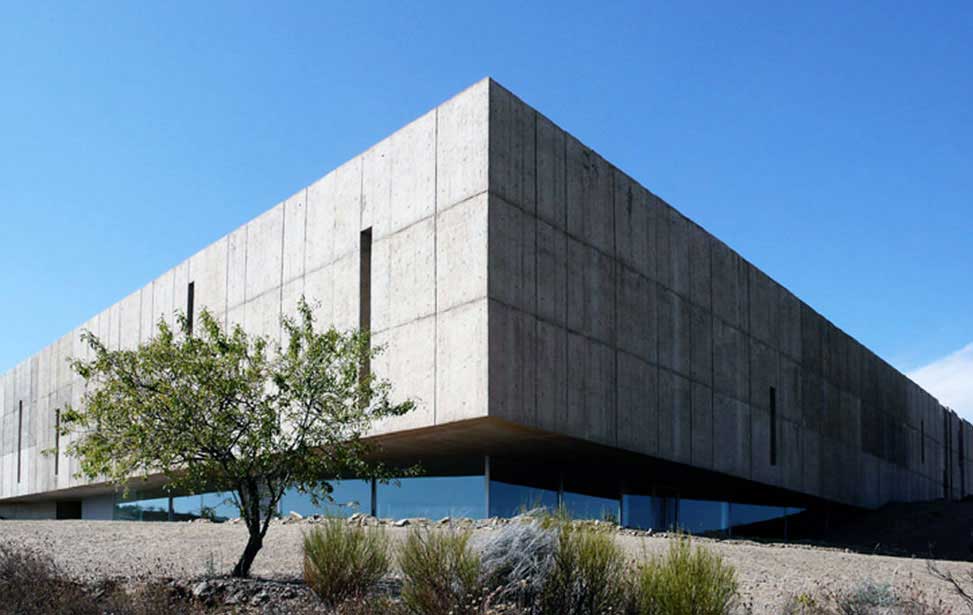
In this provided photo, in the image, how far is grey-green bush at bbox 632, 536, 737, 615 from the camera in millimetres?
9508

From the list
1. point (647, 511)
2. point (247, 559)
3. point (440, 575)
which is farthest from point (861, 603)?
point (647, 511)

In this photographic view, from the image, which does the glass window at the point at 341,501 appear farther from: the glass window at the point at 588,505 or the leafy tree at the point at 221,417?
the leafy tree at the point at 221,417

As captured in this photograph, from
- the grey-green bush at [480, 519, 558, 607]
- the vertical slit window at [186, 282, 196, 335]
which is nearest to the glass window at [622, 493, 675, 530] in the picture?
the vertical slit window at [186, 282, 196, 335]

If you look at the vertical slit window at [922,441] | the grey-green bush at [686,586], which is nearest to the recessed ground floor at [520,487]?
the grey-green bush at [686,586]

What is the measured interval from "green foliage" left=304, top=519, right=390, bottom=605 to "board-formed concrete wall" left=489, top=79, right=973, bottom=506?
8.26 metres

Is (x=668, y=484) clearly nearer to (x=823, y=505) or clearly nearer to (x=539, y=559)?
(x=823, y=505)

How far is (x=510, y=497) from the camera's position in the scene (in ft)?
78.7

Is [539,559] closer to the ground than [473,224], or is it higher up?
Answer: closer to the ground

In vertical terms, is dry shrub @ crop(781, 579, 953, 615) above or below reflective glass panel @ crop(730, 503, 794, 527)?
above

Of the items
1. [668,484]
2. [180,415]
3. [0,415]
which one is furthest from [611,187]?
[0,415]

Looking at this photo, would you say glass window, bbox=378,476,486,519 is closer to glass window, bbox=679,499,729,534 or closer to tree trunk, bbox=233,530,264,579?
glass window, bbox=679,499,729,534

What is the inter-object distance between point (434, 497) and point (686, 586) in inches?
596

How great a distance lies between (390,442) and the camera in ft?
76.7

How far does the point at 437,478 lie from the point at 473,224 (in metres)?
7.22
